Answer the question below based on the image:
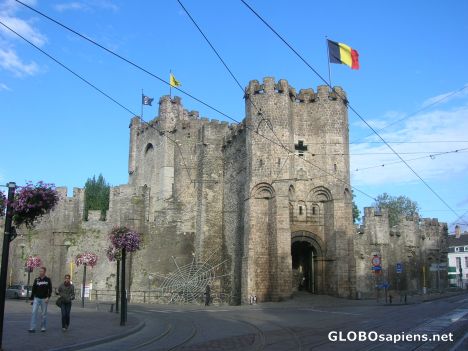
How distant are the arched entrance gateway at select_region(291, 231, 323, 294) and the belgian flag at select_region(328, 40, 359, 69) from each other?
1149 centimetres

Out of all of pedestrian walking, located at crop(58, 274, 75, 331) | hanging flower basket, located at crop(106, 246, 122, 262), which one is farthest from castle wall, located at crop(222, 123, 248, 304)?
pedestrian walking, located at crop(58, 274, 75, 331)

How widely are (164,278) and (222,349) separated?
25738mm

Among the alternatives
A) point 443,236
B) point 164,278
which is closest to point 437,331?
point 164,278

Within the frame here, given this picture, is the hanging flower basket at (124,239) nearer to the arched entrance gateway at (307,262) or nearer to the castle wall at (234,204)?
the castle wall at (234,204)

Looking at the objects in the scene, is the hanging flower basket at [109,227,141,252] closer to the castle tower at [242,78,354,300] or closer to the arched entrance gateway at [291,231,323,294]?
the castle tower at [242,78,354,300]

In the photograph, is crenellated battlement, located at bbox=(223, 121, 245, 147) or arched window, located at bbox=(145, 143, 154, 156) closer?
crenellated battlement, located at bbox=(223, 121, 245, 147)

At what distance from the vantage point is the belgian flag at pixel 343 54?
842 inches

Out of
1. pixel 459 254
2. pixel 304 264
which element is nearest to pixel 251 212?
pixel 304 264

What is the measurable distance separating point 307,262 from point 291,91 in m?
10.6

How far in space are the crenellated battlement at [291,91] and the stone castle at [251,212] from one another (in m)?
0.07

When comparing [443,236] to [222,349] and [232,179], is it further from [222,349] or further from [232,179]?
[222,349]

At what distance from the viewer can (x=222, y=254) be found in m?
34.6

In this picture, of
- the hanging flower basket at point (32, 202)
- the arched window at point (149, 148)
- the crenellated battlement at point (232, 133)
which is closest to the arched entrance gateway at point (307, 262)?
the crenellated battlement at point (232, 133)

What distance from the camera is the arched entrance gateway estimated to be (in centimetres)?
2980
